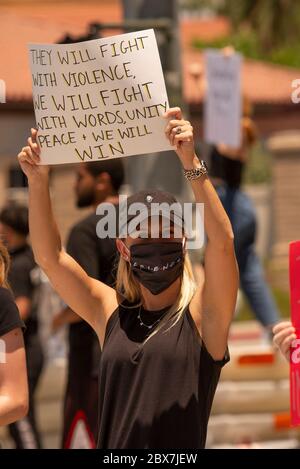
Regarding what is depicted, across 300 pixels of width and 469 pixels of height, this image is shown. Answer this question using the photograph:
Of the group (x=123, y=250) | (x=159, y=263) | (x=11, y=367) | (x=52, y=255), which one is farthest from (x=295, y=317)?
(x=11, y=367)

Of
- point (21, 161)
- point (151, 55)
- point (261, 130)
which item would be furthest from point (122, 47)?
point (261, 130)

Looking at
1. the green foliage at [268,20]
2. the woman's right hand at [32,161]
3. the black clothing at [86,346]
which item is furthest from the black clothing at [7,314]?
the green foliage at [268,20]

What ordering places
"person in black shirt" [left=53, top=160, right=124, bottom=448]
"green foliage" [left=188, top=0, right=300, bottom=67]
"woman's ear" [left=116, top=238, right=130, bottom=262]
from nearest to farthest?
1. "woman's ear" [left=116, top=238, right=130, bottom=262]
2. "person in black shirt" [left=53, top=160, right=124, bottom=448]
3. "green foliage" [left=188, top=0, right=300, bottom=67]

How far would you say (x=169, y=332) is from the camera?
13.3 ft

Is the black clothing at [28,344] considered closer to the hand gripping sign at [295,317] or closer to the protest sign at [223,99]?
the protest sign at [223,99]

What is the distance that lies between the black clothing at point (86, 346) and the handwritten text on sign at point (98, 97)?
141 centimetres

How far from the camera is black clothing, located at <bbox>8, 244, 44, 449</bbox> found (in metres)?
7.04

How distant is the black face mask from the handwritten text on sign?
37 centimetres

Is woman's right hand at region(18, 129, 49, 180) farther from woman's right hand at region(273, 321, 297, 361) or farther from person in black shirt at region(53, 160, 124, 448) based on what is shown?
person in black shirt at region(53, 160, 124, 448)

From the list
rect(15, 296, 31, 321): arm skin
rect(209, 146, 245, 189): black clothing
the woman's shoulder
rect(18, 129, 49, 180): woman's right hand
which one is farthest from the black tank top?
rect(209, 146, 245, 189): black clothing

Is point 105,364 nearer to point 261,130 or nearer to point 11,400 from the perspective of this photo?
point 11,400

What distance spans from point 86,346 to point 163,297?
6.56 ft

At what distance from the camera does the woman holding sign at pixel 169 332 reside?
400cm

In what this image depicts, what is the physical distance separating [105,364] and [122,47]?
1078mm
